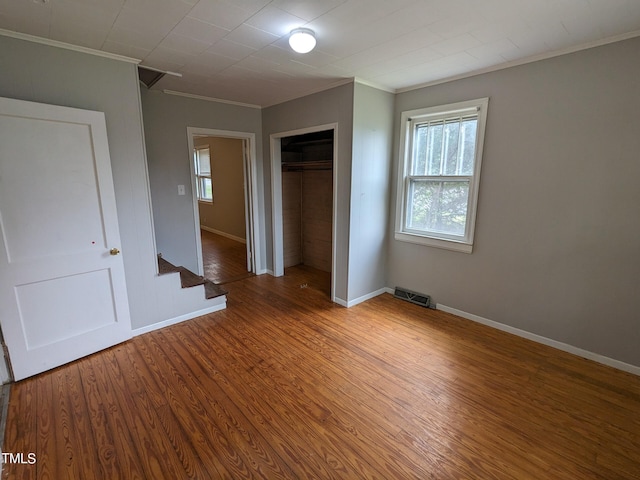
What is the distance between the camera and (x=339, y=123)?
10.8 feet

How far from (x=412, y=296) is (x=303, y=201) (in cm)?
237

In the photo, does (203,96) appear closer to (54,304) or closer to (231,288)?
(231,288)

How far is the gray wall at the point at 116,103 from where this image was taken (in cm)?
214

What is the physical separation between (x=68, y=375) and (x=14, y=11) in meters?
2.45

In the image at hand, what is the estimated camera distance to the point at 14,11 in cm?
181

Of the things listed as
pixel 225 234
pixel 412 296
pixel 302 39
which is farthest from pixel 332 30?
pixel 225 234

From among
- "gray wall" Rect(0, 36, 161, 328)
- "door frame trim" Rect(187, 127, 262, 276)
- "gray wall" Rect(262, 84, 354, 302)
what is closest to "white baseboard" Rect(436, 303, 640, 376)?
"gray wall" Rect(262, 84, 354, 302)

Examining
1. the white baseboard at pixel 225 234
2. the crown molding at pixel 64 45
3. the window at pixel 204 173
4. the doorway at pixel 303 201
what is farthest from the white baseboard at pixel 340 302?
the window at pixel 204 173

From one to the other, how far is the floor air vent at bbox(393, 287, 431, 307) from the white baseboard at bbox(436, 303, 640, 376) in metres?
0.14

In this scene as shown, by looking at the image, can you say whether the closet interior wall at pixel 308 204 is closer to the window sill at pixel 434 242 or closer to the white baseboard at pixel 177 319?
the window sill at pixel 434 242

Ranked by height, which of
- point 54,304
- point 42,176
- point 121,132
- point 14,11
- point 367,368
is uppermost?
point 14,11

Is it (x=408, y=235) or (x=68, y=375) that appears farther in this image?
(x=408, y=235)

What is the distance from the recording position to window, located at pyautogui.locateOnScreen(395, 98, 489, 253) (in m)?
3.06

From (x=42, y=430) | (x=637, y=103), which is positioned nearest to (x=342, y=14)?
(x=637, y=103)
